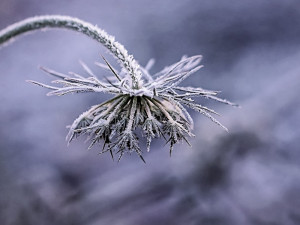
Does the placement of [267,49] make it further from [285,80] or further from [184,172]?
[184,172]

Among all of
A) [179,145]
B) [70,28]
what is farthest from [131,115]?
[179,145]

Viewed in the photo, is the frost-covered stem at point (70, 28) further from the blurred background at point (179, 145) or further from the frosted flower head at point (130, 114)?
the blurred background at point (179, 145)

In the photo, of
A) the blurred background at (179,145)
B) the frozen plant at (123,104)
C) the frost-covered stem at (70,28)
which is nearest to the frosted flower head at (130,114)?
the frozen plant at (123,104)

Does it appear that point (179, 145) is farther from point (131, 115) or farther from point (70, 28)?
point (70, 28)

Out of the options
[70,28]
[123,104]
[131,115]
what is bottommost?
[131,115]

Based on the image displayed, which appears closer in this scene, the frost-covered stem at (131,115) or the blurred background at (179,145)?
the frost-covered stem at (131,115)

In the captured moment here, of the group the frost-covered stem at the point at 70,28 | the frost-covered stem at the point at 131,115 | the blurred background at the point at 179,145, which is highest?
the blurred background at the point at 179,145

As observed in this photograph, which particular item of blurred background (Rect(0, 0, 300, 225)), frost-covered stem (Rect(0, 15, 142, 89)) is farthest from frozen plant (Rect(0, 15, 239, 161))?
blurred background (Rect(0, 0, 300, 225))

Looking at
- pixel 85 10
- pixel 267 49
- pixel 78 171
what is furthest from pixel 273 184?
pixel 85 10
